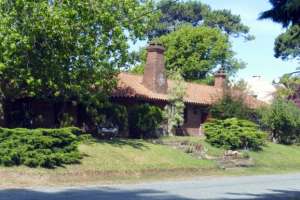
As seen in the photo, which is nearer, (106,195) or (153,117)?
(106,195)

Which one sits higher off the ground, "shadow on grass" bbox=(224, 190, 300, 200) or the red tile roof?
the red tile roof

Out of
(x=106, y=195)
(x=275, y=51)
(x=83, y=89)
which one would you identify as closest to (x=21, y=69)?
(x=83, y=89)

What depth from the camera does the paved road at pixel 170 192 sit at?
1770 centimetres

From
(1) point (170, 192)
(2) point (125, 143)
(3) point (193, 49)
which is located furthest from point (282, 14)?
(3) point (193, 49)

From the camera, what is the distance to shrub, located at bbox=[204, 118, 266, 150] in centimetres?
3716

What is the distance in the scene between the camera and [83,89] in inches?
1150

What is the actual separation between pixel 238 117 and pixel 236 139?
4.20 m

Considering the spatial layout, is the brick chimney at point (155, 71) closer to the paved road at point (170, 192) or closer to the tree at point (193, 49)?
the paved road at point (170, 192)

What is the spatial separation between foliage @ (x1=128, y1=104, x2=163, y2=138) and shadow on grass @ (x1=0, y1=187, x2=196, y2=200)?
16.1 m

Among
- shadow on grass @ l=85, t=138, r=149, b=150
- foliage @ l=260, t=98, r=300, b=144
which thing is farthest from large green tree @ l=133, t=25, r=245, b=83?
shadow on grass @ l=85, t=138, r=149, b=150

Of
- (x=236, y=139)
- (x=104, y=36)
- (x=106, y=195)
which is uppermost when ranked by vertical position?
(x=104, y=36)

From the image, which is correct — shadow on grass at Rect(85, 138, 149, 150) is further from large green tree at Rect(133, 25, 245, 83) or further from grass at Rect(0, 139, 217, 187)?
large green tree at Rect(133, 25, 245, 83)

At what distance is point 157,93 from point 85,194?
23.6m

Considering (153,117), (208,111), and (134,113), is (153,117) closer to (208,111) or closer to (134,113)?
(134,113)
